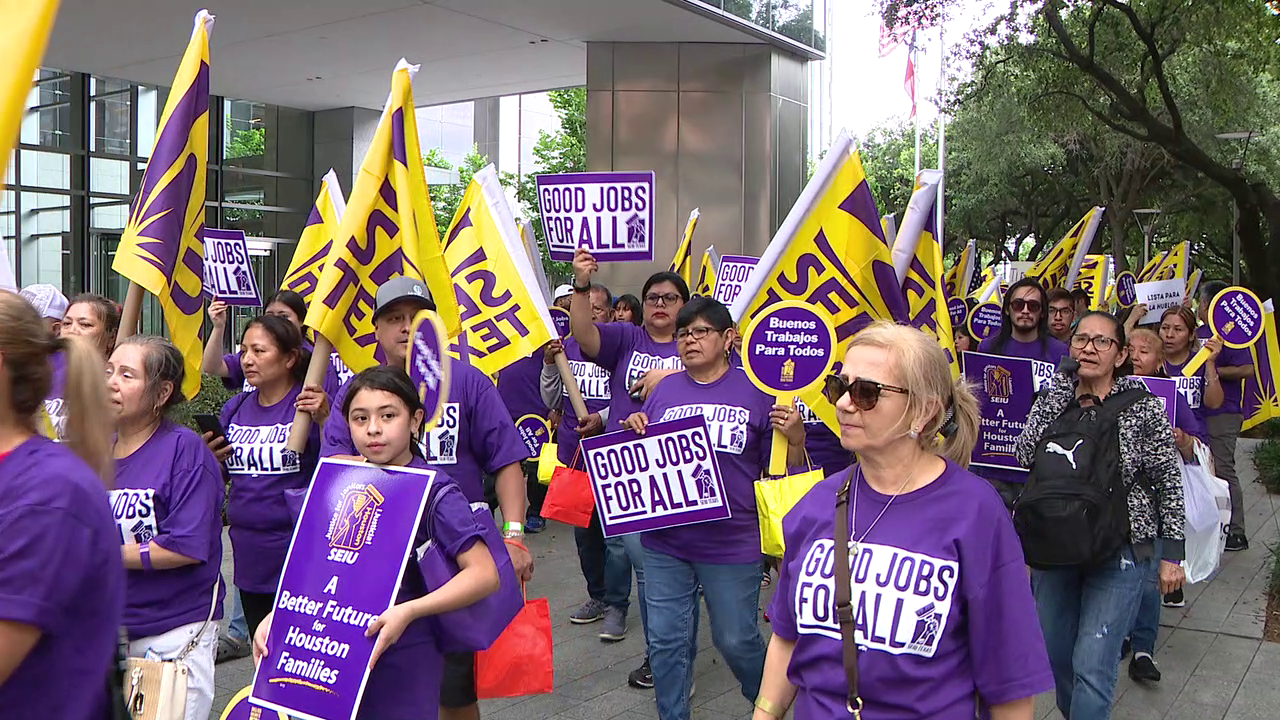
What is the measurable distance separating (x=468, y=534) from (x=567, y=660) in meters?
3.52

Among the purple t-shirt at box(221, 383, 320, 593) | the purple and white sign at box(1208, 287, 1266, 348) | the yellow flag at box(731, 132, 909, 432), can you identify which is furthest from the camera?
the purple and white sign at box(1208, 287, 1266, 348)

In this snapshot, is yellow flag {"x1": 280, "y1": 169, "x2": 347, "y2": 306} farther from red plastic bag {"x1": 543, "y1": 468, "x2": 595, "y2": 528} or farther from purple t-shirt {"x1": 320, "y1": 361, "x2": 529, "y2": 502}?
purple t-shirt {"x1": 320, "y1": 361, "x2": 529, "y2": 502}

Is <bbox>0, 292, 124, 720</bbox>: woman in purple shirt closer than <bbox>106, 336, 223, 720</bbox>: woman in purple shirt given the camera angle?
Yes

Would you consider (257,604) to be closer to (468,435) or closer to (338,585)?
(468,435)

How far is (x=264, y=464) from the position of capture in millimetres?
4781

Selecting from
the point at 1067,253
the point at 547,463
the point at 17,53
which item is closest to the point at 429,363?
the point at 17,53

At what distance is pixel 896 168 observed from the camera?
52125 millimetres

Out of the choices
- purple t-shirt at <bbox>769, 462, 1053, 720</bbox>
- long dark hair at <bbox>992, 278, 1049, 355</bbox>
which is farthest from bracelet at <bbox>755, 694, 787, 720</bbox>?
long dark hair at <bbox>992, 278, 1049, 355</bbox>

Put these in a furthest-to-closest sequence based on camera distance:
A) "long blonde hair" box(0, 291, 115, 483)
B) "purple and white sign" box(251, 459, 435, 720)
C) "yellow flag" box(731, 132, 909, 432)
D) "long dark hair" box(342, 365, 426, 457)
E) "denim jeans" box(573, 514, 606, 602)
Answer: "denim jeans" box(573, 514, 606, 602), "yellow flag" box(731, 132, 909, 432), "long dark hair" box(342, 365, 426, 457), "purple and white sign" box(251, 459, 435, 720), "long blonde hair" box(0, 291, 115, 483)

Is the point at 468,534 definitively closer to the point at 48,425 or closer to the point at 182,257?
the point at 48,425

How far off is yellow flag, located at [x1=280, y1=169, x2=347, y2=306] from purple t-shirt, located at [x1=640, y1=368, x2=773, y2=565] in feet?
11.1

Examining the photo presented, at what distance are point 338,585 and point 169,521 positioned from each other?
2.98ft

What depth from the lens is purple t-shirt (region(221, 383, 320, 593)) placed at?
477 centimetres

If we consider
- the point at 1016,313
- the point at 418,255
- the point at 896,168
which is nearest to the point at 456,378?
the point at 418,255
